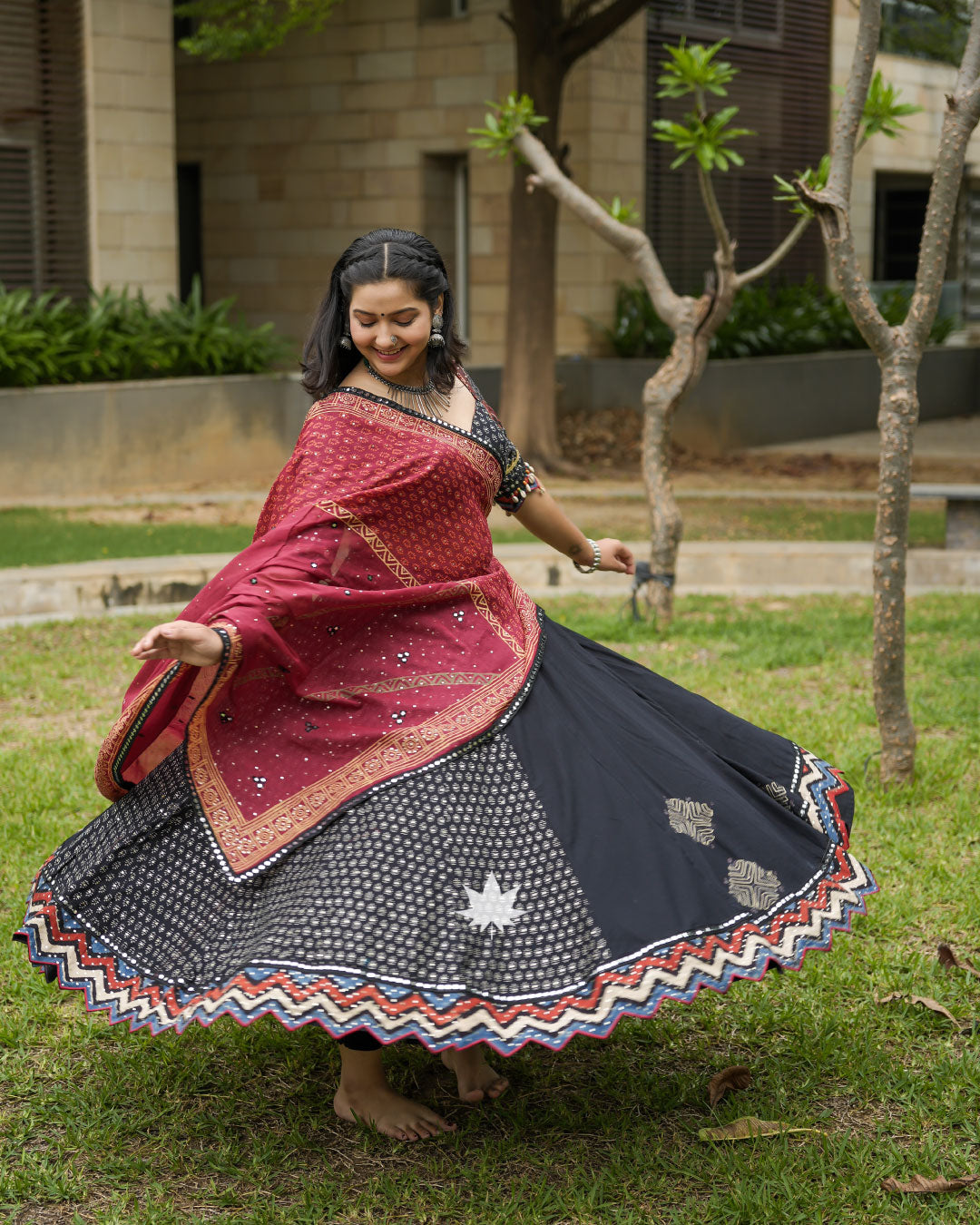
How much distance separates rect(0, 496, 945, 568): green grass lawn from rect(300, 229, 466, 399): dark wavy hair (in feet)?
20.8

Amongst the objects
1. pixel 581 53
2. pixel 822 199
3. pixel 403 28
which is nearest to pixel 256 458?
pixel 581 53

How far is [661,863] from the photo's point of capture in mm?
2715

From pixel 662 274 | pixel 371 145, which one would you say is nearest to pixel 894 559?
pixel 662 274

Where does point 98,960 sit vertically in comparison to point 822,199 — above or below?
below

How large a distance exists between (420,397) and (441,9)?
1536 centimetres

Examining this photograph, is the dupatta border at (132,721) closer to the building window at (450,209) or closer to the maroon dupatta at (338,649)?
the maroon dupatta at (338,649)

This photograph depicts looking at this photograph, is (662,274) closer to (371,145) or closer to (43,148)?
(43,148)

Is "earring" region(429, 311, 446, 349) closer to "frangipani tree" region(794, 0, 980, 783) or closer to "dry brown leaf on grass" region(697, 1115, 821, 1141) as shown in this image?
"dry brown leaf on grass" region(697, 1115, 821, 1141)

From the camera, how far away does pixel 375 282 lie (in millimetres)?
2959

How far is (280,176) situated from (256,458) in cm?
575

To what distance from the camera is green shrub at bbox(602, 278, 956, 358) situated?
54.4 feet

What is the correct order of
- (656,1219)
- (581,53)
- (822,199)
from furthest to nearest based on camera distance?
1. (581,53)
2. (822,199)
3. (656,1219)

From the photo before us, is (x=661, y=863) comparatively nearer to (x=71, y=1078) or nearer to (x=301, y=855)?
(x=301, y=855)

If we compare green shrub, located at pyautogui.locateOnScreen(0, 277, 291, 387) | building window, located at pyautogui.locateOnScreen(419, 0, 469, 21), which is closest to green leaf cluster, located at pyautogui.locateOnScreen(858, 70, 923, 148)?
green shrub, located at pyautogui.locateOnScreen(0, 277, 291, 387)
